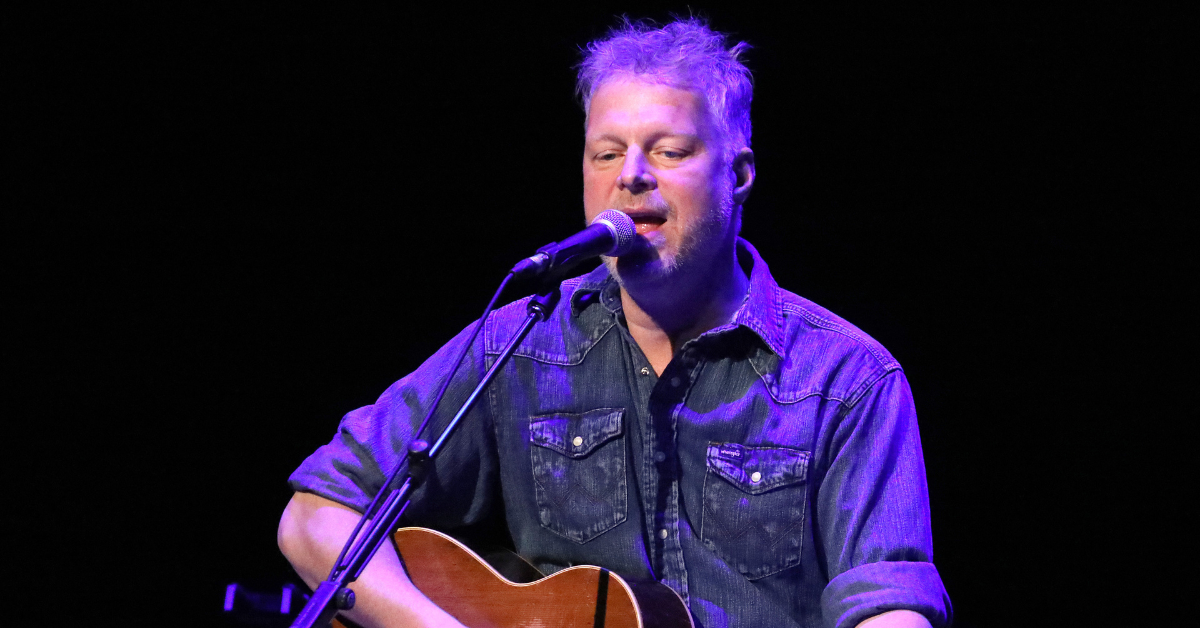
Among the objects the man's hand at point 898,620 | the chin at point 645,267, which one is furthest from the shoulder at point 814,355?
the man's hand at point 898,620

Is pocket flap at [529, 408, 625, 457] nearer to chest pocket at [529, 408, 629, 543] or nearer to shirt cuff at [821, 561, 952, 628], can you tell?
chest pocket at [529, 408, 629, 543]

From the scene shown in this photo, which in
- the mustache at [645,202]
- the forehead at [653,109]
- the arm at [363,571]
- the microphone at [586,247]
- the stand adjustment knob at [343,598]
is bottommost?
the arm at [363,571]

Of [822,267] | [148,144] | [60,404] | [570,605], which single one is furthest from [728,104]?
[60,404]

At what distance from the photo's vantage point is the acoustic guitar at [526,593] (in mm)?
2021

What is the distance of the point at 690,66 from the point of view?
235 cm

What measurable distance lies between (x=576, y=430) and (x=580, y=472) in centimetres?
10

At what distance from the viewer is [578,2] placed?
303cm

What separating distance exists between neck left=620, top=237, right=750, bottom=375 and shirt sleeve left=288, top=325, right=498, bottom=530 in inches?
15.7

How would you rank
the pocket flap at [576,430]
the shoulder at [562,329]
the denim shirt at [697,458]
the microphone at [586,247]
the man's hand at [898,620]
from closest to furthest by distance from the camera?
1. the microphone at [586,247]
2. the man's hand at [898,620]
3. the denim shirt at [697,458]
4. the pocket flap at [576,430]
5. the shoulder at [562,329]

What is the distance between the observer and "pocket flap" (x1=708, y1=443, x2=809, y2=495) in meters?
2.23

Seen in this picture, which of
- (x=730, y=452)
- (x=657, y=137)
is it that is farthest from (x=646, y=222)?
(x=730, y=452)

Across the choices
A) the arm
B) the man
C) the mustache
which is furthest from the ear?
the arm

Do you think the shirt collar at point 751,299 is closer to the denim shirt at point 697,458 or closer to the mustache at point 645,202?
the denim shirt at point 697,458

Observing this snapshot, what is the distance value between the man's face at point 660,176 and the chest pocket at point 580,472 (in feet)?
1.22
